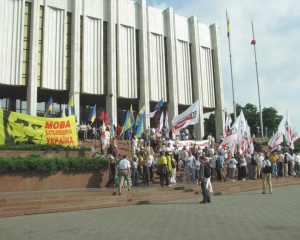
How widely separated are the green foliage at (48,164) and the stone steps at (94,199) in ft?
6.59

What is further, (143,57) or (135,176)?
(143,57)

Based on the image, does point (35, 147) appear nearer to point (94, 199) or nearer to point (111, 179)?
point (111, 179)

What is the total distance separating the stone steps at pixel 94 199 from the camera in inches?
399

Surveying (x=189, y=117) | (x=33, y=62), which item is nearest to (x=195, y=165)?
(x=189, y=117)

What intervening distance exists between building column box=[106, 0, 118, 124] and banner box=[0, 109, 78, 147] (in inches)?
558

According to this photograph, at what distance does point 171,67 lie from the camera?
35469 millimetres

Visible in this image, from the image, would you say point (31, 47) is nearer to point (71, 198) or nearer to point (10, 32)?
point (10, 32)

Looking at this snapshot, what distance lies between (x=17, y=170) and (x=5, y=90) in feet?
62.5

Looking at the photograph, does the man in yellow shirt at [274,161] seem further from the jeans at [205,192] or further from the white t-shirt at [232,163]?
the jeans at [205,192]

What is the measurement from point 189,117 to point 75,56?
49.1ft

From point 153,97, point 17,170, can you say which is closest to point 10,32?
point 153,97

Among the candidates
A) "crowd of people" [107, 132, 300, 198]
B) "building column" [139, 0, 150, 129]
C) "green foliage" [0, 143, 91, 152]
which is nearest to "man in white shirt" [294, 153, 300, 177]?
"crowd of people" [107, 132, 300, 198]

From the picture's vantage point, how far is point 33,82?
28.0 meters

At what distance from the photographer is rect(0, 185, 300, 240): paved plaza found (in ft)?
22.3
